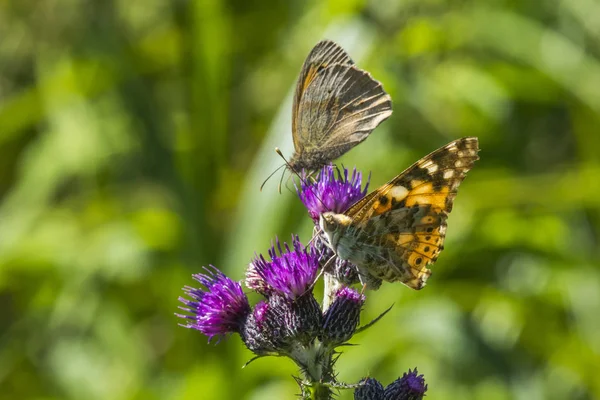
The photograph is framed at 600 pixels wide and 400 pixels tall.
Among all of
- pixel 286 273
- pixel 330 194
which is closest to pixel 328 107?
pixel 330 194

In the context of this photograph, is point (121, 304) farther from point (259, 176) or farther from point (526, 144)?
point (526, 144)

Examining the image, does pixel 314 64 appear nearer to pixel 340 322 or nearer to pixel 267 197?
pixel 340 322

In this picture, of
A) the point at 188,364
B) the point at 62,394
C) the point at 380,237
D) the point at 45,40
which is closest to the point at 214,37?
the point at 45,40

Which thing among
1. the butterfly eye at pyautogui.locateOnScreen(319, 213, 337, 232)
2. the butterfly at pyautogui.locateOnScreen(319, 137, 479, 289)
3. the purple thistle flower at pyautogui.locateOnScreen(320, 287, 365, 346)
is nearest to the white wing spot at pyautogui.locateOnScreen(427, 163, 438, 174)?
the butterfly at pyautogui.locateOnScreen(319, 137, 479, 289)

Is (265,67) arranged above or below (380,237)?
above

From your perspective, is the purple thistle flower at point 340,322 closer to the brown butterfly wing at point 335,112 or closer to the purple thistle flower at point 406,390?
the purple thistle flower at point 406,390

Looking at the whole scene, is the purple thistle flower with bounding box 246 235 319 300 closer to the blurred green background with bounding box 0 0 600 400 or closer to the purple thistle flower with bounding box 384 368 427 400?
the purple thistle flower with bounding box 384 368 427 400
